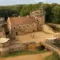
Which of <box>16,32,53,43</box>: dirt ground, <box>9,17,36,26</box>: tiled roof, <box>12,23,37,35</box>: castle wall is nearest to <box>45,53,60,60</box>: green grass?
<box>16,32,53,43</box>: dirt ground

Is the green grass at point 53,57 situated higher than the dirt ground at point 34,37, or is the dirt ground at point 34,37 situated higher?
the dirt ground at point 34,37

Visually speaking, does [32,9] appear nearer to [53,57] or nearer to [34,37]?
[34,37]

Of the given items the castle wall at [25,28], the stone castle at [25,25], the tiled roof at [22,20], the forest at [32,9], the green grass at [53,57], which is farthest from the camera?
the forest at [32,9]

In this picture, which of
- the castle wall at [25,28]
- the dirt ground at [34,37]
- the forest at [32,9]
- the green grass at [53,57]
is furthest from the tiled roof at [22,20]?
the green grass at [53,57]

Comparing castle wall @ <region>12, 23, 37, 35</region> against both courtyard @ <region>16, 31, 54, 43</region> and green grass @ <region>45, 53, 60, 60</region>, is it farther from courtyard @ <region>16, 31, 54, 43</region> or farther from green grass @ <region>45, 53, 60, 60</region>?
green grass @ <region>45, 53, 60, 60</region>

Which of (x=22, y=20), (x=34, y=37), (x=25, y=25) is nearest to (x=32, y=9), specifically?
(x=22, y=20)

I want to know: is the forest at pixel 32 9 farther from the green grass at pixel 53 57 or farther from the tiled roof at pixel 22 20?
the green grass at pixel 53 57
